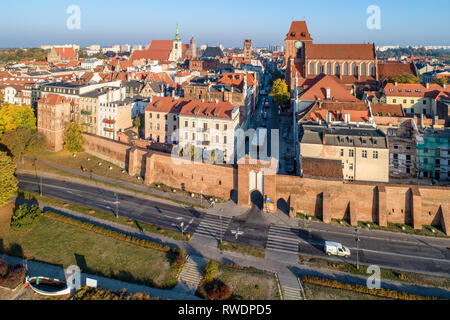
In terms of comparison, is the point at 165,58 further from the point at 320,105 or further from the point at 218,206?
the point at 218,206

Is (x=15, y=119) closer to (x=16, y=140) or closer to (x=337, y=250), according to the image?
(x=16, y=140)

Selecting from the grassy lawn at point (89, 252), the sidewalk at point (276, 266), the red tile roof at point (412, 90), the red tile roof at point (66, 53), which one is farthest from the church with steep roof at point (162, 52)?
the sidewalk at point (276, 266)

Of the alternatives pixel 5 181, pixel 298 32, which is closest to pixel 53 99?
pixel 5 181

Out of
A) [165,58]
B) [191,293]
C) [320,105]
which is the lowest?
Answer: [191,293]

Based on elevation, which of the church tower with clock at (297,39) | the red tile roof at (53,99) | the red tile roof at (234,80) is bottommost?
the red tile roof at (53,99)

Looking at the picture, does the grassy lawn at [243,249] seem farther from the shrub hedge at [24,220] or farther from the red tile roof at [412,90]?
the red tile roof at [412,90]

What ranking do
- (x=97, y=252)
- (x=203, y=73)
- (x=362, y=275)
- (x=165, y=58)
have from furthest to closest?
(x=165, y=58) < (x=203, y=73) < (x=97, y=252) < (x=362, y=275)
